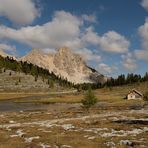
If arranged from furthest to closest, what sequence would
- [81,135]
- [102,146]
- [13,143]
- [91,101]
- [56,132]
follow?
[91,101], [56,132], [81,135], [13,143], [102,146]

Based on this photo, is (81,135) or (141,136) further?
(81,135)

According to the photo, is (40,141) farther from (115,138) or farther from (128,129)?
(128,129)

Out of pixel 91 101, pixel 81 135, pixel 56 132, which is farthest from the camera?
pixel 91 101

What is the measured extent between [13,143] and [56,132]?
10580 millimetres

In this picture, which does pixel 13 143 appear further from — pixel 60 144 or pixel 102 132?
pixel 102 132

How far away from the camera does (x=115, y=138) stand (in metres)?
41.9

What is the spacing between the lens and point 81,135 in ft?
Result: 152

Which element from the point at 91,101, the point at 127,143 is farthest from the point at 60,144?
the point at 91,101

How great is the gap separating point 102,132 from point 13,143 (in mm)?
14421

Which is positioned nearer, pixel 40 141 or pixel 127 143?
pixel 127 143

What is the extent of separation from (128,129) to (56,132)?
38.5 feet

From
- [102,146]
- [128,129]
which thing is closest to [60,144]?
[102,146]

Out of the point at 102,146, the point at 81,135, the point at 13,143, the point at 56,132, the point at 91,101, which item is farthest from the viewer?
the point at 91,101

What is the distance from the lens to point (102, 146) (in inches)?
1471
